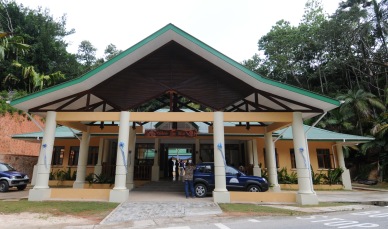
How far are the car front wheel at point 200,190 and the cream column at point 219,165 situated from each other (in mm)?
1837

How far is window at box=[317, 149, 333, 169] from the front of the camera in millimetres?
18984

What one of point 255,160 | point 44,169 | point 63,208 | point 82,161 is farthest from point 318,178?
point 44,169

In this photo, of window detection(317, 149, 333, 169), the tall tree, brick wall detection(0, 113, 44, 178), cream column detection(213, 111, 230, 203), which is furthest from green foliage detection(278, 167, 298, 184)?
the tall tree

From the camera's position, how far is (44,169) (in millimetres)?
10672

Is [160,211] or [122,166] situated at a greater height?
[122,166]

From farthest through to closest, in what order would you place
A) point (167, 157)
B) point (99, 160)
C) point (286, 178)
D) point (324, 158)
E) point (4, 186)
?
point (167, 157)
point (324, 158)
point (286, 178)
point (99, 160)
point (4, 186)

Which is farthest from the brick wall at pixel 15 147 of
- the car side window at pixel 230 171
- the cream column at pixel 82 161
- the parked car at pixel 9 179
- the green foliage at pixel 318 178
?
the green foliage at pixel 318 178

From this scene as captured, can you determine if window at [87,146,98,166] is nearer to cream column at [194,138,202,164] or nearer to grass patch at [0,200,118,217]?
cream column at [194,138,202,164]

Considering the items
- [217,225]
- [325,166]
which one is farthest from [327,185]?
[217,225]

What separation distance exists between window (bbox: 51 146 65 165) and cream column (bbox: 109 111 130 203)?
34.4 feet

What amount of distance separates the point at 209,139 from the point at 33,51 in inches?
1092

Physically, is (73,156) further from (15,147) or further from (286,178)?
(286,178)

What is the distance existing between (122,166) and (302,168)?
25.4ft

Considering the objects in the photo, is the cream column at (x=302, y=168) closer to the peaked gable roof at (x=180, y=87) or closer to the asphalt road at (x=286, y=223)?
the peaked gable roof at (x=180, y=87)
